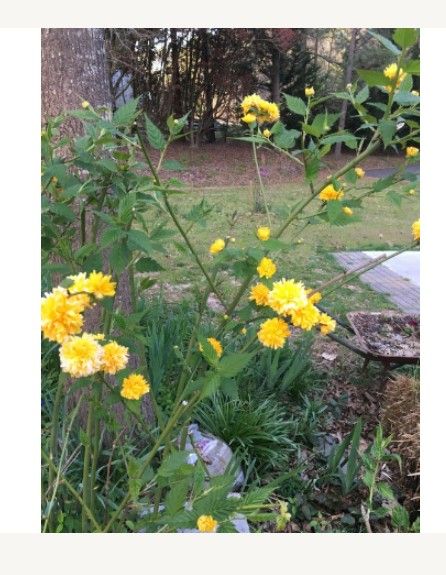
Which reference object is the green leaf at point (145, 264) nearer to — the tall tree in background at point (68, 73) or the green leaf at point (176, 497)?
the green leaf at point (176, 497)

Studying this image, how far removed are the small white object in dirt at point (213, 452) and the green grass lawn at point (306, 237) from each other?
124 cm

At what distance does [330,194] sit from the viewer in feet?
2.85

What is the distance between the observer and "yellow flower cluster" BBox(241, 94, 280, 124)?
0.92 m

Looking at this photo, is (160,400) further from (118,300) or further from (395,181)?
(395,181)

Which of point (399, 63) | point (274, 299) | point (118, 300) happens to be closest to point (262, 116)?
point (399, 63)

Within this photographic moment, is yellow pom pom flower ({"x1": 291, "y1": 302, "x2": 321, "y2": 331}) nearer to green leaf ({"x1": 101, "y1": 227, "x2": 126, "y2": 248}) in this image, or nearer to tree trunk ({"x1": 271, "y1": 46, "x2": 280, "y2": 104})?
green leaf ({"x1": 101, "y1": 227, "x2": 126, "y2": 248})

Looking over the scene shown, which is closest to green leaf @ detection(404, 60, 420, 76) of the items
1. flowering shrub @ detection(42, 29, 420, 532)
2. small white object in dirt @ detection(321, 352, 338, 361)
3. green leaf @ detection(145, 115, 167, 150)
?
flowering shrub @ detection(42, 29, 420, 532)

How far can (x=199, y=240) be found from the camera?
391cm

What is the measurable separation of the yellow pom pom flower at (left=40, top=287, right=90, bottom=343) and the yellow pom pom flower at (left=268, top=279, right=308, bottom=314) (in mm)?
248

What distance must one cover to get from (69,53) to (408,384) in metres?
1.35

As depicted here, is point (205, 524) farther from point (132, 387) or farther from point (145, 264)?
point (145, 264)

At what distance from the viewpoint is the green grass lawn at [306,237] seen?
10.5 ft

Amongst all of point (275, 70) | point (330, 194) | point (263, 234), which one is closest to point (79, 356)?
point (263, 234)
